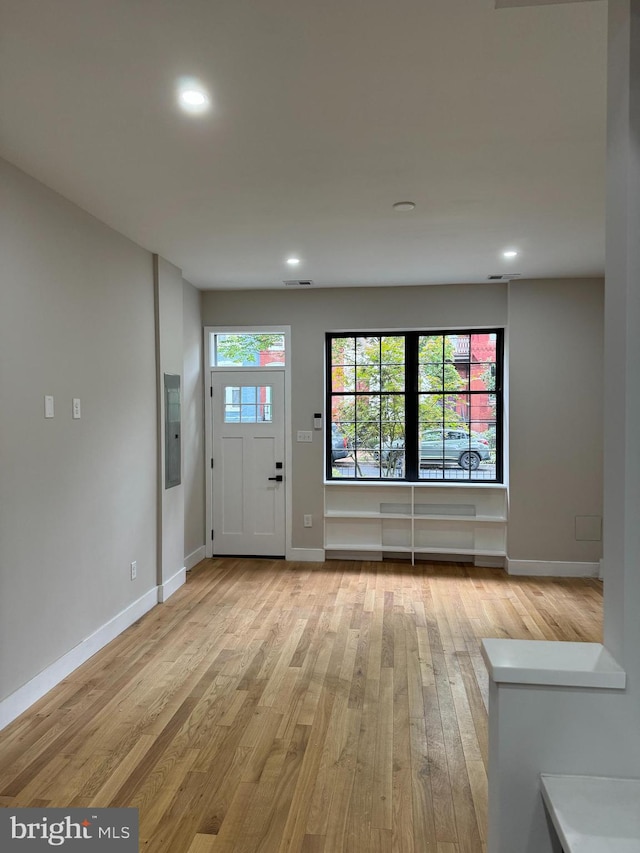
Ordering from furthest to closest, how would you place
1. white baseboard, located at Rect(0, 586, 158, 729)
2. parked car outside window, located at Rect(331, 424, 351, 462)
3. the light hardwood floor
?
1. parked car outside window, located at Rect(331, 424, 351, 462)
2. white baseboard, located at Rect(0, 586, 158, 729)
3. the light hardwood floor

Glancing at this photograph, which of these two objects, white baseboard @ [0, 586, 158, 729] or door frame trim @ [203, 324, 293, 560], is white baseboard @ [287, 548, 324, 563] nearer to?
door frame trim @ [203, 324, 293, 560]

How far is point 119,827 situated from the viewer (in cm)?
199

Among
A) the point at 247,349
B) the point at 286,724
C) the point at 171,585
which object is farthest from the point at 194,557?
the point at 286,724

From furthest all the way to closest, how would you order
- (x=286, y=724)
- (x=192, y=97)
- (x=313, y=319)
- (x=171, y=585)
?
1. (x=313, y=319)
2. (x=171, y=585)
3. (x=286, y=724)
4. (x=192, y=97)

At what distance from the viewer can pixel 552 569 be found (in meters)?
5.22

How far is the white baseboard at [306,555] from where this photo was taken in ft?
18.5

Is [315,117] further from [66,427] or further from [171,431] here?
[171,431]

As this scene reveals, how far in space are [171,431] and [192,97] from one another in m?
2.93

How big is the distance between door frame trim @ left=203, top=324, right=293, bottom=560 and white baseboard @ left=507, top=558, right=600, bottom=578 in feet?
7.20

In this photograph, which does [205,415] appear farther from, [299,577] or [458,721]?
[458,721]

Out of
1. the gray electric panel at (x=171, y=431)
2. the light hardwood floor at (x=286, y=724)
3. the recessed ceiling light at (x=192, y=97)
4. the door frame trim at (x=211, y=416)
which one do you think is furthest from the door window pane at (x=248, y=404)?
the recessed ceiling light at (x=192, y=97)

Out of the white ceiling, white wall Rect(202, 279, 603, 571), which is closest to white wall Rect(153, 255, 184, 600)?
the white ceiling

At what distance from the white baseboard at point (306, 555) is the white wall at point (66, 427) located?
5.62 feet

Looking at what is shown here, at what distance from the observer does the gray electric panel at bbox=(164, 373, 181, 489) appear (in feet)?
14.9
